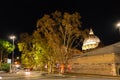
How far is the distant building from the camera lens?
58.7 metres

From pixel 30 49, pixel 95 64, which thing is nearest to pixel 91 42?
pixel 30 49

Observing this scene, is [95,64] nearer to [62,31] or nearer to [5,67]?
[62,31]

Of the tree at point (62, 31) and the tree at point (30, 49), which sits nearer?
the tree at point (62, 31)

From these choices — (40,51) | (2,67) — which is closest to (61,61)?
(40,51)

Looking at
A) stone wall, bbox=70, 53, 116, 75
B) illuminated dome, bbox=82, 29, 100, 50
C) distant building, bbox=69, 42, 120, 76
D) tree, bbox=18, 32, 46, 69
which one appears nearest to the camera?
distant building, bbox=69, 42, 120, 76

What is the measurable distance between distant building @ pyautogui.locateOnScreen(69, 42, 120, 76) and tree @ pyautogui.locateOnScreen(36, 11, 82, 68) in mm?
6238

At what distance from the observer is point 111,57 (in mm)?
60781

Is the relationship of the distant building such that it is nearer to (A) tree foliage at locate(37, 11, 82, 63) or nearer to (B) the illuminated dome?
(A) tree foliage at locate(37, 11, 82, 63)

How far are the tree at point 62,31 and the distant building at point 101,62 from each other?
20.5 feet

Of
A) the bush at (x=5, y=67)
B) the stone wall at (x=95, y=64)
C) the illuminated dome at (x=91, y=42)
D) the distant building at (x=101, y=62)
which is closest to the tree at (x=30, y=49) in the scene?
the bush at (x=5, y=67)

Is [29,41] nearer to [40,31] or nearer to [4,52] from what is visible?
[4,52]

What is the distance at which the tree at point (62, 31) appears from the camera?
6166 cm

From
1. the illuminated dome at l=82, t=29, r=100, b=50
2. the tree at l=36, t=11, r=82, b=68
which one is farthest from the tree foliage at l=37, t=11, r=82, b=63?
the illuminated dome at l=82, t=29, r=100, b=50

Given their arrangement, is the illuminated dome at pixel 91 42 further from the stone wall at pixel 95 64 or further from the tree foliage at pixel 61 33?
the tree foliage at pixel 61 33
